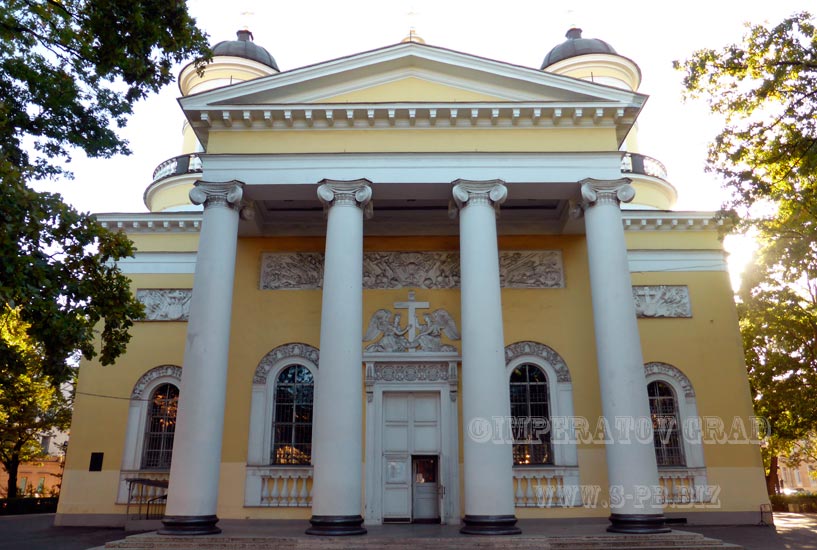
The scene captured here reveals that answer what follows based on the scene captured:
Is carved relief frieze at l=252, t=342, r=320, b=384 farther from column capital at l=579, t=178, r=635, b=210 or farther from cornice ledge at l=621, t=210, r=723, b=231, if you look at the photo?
cornice ledge at l=621, t=210, r=723, b=231

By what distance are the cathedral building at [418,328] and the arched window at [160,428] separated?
0.05 meters

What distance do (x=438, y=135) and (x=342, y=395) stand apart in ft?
19.6

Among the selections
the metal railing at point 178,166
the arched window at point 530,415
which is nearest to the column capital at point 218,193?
the arched window at point 530,415

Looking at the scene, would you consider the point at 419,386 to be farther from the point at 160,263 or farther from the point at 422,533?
the point at 160,263

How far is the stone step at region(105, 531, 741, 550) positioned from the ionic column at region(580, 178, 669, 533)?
1.52 feet

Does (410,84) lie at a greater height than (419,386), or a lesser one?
greater

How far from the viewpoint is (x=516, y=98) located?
551 inches

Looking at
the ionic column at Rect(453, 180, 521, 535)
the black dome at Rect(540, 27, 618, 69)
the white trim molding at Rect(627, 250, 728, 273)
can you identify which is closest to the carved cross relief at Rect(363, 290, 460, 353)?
the ionic column at Rect(453, 180, 521, 535)

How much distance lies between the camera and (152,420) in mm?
16172

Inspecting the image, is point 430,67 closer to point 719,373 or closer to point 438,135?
point 438,135

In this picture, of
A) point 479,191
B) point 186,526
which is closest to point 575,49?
point 479,191

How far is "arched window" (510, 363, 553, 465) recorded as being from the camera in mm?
14438

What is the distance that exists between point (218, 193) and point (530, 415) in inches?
339

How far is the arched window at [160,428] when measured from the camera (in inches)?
621
